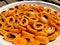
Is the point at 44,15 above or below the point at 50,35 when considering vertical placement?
above

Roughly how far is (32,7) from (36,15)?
0.09 meters

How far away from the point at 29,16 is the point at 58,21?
0.45 ft

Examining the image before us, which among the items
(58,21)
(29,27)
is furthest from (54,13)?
(29,27)

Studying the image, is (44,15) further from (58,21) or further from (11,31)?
(11,31)

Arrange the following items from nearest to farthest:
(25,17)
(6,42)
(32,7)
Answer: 1. (6,42)
2. (25,17)
3. (32,7)

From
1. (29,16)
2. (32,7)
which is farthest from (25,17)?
(32,7)

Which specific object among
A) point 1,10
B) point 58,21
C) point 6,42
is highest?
point 1,10

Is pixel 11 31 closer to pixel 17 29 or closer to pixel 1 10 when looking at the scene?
pixel 17 29

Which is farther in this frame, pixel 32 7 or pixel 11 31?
pixel 32 7

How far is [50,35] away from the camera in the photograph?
762 mm

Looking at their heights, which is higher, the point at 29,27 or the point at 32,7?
the point at 32,7

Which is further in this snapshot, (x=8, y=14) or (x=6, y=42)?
(x=8, y=14)

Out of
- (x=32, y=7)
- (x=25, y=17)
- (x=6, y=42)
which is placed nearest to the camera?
(x=6, y=42)

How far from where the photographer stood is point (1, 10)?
3.05 ft
